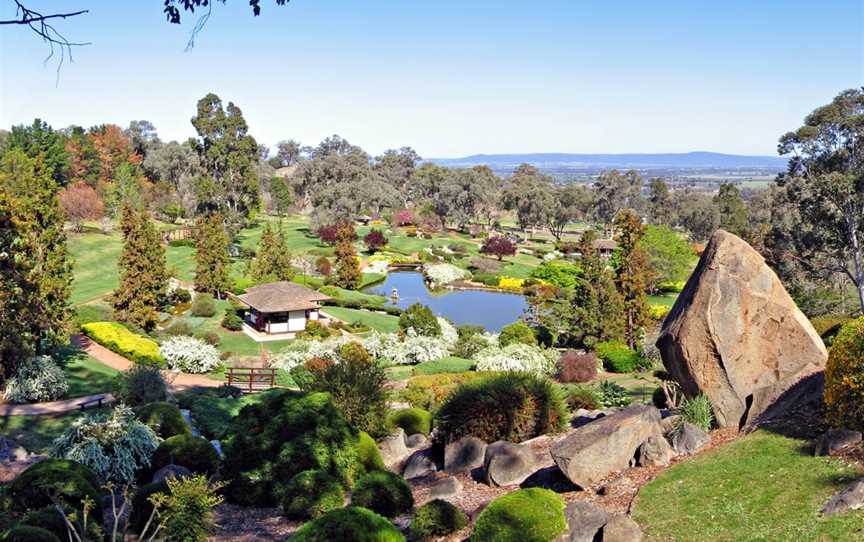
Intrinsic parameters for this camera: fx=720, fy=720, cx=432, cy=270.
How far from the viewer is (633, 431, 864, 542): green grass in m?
8.59

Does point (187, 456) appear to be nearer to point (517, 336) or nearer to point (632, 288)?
point (517, 336)

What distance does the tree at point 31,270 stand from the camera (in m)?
24.9

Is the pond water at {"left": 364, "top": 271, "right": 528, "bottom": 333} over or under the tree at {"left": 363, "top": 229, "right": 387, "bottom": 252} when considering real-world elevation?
under

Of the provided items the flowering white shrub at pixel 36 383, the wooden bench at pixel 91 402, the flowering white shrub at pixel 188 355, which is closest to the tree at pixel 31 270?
the flowering white shrub at pixel 36 383

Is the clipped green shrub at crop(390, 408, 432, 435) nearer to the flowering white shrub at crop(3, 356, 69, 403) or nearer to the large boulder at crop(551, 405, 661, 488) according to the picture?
the large boulder at crop(551, 405, 661, 488)

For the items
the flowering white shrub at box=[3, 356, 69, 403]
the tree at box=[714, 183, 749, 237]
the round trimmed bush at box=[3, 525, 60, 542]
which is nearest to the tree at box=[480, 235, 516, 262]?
the tree at box=[714, 183, 749, 237]

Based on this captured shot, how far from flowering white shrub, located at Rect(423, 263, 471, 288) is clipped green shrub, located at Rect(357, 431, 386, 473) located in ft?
156

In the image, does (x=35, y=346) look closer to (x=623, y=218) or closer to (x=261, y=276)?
(x=261, y=276)

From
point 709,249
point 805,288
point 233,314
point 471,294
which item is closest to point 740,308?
point 709,249

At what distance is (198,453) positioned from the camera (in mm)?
15102

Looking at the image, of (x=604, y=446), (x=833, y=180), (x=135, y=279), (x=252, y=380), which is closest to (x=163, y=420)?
(x=252, y=380)

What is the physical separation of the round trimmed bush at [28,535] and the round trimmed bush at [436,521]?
16.7 feet

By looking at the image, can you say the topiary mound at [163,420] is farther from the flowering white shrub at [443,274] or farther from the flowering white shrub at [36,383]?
the flowering white shrub at [443,274]

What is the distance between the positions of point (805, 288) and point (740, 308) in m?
28.2
